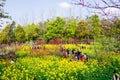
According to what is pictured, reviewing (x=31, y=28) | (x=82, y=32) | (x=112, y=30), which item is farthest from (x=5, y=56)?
(x=31, y=28)

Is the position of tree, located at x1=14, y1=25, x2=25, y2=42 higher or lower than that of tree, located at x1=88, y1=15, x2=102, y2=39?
lower

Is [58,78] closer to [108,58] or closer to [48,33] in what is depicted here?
[108,58]

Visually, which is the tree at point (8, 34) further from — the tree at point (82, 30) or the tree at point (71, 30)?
the tree at point (82, 30)

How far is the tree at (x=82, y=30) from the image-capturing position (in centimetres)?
3647

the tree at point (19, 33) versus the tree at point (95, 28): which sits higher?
the tree at point (95, 28)

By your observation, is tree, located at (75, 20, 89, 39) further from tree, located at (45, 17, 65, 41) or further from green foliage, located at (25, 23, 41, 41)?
green foliage, located at (25, 23, 41, 41)

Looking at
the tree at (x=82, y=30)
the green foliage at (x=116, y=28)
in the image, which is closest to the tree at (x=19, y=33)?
the tree at (x=82, y=30)

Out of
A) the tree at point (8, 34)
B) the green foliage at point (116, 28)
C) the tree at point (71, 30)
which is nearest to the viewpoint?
the green foliage at point (116, 28)

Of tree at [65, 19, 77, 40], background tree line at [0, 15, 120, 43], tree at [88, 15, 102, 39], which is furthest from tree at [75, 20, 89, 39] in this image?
tree at [88, 15, 102, 39]

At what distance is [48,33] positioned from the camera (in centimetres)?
3788

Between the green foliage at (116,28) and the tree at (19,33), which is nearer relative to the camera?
the green foliage at (116,28)

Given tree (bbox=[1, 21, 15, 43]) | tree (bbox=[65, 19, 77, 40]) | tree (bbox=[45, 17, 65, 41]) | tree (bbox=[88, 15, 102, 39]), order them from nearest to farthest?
tree (bbox=[88, 15, 102, 39]), tree (bbox=[65, 19, 77, 40]), tree (bbox=[45, 17, 65, 41]), tree (bbox=[1, 21, 15, 43])

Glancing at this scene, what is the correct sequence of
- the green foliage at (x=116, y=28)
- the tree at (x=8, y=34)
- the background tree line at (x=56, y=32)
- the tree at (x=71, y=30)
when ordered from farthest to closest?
the tree at (x=8, y=34) → the tree at (x=71, y=30) → the background tree line at (x=56, y=32) → the green foliage at (x=116, y=28)

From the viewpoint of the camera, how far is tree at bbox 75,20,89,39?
36469 mm
